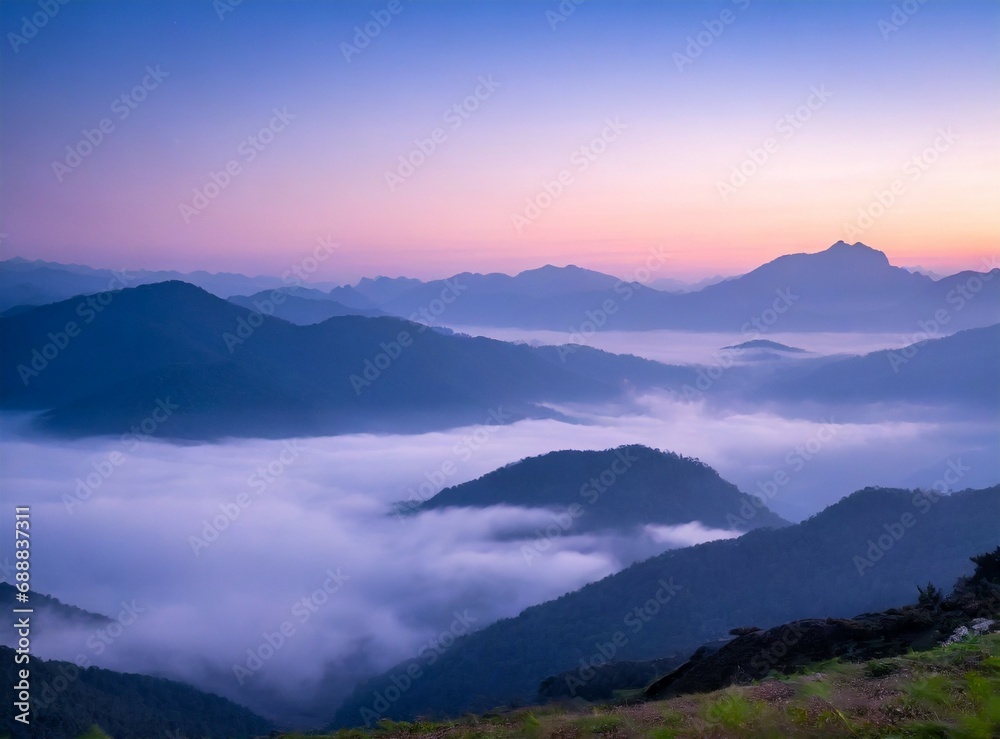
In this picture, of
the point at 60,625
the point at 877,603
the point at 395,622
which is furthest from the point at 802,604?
the point at 60,625

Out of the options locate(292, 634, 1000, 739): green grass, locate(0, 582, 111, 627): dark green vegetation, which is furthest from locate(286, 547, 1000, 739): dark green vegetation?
locate(0, 582, 111, 627): dark green vegetation

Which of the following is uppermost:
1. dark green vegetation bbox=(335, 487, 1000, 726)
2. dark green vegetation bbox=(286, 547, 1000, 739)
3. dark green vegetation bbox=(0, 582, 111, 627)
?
dark green vegetation bbox=(0, 582, 111, 627)

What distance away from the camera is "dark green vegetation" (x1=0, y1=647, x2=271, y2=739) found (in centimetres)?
3803

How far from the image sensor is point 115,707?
46000mm

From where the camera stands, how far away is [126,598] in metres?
129

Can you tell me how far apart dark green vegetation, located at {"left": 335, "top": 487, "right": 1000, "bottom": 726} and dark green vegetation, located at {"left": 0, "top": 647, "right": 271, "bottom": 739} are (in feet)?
45.2

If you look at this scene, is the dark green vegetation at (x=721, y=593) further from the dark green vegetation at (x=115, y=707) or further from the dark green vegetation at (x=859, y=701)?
the dark green vegetation at (x=859, y=701)

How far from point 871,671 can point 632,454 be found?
121573 millimetres

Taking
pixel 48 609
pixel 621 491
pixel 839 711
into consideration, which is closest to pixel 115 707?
pixel 48 609

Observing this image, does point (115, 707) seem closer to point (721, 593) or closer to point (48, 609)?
point (48, 609)

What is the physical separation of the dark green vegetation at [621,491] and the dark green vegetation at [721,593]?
46363 mm

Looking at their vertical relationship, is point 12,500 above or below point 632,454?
above

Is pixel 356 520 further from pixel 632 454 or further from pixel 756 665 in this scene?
pixel 756 665

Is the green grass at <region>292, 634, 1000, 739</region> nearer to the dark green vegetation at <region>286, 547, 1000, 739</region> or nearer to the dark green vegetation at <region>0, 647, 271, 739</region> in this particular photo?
the dark green vegetation at <region>286, 547, 1000, 739</region>
